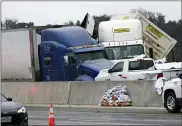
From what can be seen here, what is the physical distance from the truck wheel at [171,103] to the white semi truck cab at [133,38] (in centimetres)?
1029

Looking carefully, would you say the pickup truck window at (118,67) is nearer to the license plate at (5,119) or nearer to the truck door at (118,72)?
the truck door at (118,72)

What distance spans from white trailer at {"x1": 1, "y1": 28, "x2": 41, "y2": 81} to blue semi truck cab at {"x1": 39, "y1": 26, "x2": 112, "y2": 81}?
528mm

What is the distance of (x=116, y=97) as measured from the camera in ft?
75.7

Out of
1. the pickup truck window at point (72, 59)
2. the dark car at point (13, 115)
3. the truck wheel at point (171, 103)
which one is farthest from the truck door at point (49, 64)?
the dark car at point (13, 115)

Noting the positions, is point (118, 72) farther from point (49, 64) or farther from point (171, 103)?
point (171, 103)

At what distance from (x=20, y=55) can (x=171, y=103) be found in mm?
13977

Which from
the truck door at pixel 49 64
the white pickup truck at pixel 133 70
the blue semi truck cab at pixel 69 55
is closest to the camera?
the white pickup truck at pixel 133 70

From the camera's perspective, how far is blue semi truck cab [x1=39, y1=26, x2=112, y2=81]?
2809 cm

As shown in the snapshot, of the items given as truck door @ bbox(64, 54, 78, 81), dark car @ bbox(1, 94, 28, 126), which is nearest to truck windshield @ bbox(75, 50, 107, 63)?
truck door @ bbox(64, 54, 78, 81)

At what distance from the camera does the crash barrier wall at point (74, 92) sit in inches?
882

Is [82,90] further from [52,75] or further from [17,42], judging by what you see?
[17,42]

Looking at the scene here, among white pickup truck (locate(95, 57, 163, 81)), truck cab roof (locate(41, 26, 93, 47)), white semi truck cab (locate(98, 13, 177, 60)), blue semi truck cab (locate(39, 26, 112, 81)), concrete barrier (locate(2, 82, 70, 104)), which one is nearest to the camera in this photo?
white pickup truck (locate(95, 57, 163, 81))

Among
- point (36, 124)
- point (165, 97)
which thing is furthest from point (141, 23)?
point (36, 124)

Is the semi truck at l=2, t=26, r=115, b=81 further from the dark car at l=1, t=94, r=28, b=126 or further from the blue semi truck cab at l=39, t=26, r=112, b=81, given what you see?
the dark car at l=1, t=94, r=28, b=126
